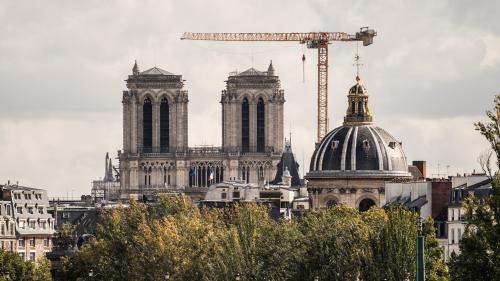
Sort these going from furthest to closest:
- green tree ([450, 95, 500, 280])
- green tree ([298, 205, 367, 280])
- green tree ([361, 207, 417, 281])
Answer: green tree ([298, 205, 367, 280]) < green tree ([361, 207, 417, 281]) < green tree ([450, 95, 500, 280])

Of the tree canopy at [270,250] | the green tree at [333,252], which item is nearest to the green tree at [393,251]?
the tree canopy at [270,250]

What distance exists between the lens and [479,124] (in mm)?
123688

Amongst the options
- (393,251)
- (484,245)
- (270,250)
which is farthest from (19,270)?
(484,245)

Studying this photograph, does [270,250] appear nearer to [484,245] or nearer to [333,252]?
[333,252]

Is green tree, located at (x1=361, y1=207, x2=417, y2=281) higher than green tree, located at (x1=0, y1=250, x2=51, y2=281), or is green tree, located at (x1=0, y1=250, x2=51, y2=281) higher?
green tree, located at (x1=361, y1=207, x2=417, y2=281)

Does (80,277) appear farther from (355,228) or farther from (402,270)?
(402,270)

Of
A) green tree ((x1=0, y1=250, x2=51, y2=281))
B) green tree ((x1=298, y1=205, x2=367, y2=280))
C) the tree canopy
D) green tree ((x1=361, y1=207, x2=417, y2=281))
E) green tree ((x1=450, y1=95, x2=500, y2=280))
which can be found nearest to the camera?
green tree ((x1=450, y1=95, x2=500, y2=280))

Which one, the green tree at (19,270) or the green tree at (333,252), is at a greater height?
the green tree at (333,252)

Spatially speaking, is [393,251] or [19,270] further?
[19,270]

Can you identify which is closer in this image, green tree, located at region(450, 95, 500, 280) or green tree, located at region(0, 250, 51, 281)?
green tree, located at region(450, 95, 500, 280)

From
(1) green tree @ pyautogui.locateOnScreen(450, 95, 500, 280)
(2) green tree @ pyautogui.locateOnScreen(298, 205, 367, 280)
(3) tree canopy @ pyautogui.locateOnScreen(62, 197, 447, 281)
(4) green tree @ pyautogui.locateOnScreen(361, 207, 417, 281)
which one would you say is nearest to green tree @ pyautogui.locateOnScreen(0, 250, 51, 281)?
(3) tree canopy @ pyautogui.locateOnScreen(62, 197, 447, 281)

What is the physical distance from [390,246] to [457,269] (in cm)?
2320

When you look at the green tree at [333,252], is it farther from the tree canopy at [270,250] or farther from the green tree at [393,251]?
the green tree at [393,251]

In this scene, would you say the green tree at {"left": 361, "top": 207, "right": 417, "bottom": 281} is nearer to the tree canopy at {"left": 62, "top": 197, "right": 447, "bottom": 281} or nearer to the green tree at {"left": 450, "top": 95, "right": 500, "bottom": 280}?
the tree canopy at {"left": 62, "top": 197, "right": 447, "bottom": 281}
